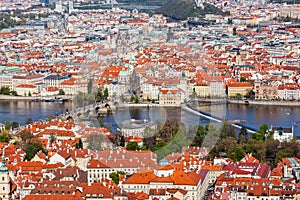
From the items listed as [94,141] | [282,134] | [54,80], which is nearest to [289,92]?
[54,80]

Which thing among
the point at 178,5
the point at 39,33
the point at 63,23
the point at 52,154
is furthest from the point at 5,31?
the point at 52,154

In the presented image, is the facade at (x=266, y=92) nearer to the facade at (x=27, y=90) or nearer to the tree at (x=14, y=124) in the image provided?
the facade at (x=27, y=90)

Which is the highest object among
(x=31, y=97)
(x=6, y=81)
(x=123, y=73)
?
(x=123, y=73)

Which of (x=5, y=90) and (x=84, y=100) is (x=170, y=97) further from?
(x=5, y=90)

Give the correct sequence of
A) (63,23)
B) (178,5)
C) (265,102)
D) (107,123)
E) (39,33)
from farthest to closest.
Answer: (178,5) → (63,23) → (39,33) → (265,102) → (107,123)

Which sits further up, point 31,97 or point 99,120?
point 99,120

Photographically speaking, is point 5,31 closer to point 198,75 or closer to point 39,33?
point 39,33
